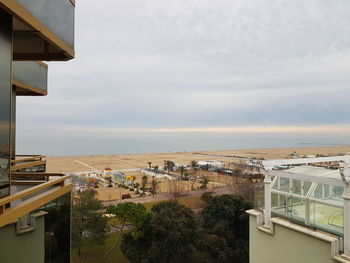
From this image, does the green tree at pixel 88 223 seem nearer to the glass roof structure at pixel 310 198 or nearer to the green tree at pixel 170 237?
the green tree at pixel 170 237

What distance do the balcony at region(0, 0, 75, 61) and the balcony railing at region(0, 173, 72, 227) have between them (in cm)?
160

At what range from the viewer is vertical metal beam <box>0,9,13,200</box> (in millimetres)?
2229

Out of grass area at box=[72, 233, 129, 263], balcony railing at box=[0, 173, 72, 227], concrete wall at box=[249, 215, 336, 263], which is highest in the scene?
balcony railing at box=[0, 173, 72, 227]

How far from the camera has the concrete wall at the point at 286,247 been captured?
4.52 m

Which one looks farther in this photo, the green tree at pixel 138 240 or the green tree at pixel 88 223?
the green tree at pixel 88 223

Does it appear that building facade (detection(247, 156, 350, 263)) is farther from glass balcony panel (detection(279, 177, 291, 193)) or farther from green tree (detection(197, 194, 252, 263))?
green tree (detection(197, 194, 252, 263))

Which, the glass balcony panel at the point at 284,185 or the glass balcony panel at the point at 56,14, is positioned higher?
the glass balcony panel at the point at 56,14

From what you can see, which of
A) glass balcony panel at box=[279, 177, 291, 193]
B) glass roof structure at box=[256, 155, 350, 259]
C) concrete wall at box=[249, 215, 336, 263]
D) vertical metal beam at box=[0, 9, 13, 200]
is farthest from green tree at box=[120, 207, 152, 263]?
vertical metal beam at box=[0, 9, 13, 200]

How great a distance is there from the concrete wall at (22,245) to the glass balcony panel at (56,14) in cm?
211

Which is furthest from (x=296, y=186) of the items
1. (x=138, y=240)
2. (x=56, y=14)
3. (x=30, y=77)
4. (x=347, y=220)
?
(x=138, y=240)

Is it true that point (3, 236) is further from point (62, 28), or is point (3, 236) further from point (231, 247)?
point (231, 247)

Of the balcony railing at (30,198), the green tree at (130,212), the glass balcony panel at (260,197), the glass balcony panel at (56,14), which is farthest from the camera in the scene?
the green tree at (130,212)

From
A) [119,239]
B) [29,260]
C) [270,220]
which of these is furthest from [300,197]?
[119,239]

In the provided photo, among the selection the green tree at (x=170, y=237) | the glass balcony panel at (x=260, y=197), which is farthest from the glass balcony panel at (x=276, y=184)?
the green tree at (x=170, y=237)
